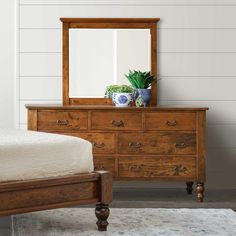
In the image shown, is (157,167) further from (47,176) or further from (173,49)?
(47,176)

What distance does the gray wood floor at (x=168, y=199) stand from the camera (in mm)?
5035

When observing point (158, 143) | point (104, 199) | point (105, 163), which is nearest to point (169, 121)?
point (158, 143)

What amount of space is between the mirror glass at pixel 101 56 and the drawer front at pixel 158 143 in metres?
0.76

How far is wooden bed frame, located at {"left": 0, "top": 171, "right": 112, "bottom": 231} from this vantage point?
3.53 meters

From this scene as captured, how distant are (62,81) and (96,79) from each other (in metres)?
0.31

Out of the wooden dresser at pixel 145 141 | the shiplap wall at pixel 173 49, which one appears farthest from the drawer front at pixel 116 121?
the shiplap wall at pixel 173 49

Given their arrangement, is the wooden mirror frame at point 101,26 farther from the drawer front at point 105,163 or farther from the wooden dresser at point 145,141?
the drawer front at point 105,163

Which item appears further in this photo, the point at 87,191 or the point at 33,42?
the point at 33,42

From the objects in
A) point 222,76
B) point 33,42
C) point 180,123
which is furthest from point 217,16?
point 33,42

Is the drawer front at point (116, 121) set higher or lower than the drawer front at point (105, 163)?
higher

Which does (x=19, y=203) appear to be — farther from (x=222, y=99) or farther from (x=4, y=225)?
(x=222, y=99)

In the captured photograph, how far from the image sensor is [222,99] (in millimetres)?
5867

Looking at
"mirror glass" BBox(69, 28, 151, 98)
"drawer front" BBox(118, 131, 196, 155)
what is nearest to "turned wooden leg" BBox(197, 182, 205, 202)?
"drawer front" BBox(118, 131, 196, 155)

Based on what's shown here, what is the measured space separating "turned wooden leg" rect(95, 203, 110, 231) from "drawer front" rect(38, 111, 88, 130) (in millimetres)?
1400
